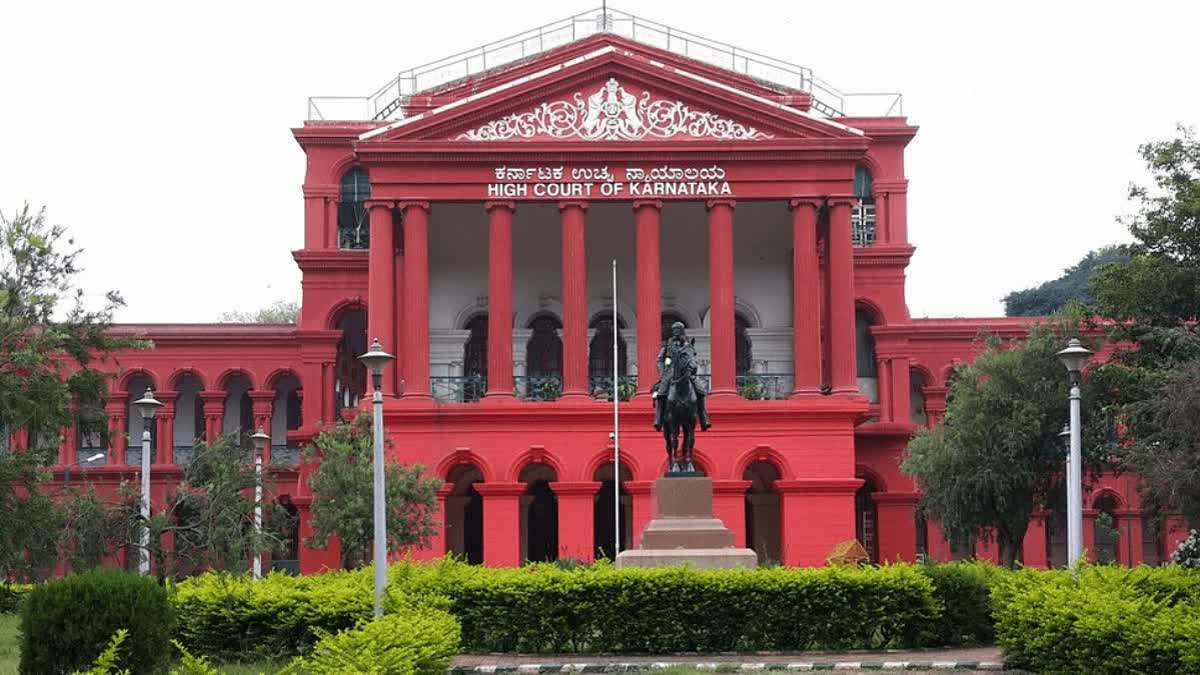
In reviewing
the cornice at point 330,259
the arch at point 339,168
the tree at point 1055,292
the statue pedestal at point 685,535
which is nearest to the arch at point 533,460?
the cornice at point 330,259

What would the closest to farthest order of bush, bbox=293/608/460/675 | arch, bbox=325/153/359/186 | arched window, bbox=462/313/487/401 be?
bush, bbox=293/608/460/675
arched window, bbox=462/313/487/401
arch, bbox=325/153/359/186

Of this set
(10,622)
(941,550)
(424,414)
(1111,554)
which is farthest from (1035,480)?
(10,622)

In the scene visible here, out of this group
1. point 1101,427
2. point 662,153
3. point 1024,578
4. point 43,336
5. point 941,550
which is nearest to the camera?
point 1024,578

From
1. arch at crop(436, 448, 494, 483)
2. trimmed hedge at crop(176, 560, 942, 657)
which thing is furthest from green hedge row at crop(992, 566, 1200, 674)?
arch at crop(436, 448, 494, 483)

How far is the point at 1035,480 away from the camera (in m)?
42.5

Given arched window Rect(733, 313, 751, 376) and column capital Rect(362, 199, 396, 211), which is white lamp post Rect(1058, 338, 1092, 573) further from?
arched window Rect(733, 313, 751, 376)

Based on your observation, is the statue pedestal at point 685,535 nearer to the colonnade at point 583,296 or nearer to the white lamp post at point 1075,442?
the white lamp post at point 1075,442

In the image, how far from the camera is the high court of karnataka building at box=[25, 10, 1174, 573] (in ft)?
140

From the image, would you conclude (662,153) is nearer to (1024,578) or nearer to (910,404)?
(910,404)

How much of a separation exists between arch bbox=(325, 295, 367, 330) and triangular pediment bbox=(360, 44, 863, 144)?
9.70 meters

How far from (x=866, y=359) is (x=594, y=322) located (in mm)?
9598

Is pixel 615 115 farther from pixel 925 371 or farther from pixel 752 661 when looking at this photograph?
pixel 752 661

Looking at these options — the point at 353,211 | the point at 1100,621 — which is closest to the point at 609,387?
the point at 353,211

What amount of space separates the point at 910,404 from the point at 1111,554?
338 inches
